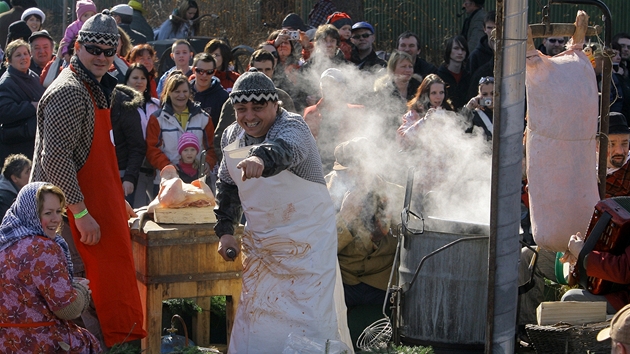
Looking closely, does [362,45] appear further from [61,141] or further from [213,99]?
[61,141]

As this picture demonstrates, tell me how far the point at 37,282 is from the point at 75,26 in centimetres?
544

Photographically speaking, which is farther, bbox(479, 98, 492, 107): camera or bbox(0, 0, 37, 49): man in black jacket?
bbox(0, 0, 37, 49): man in black jacket

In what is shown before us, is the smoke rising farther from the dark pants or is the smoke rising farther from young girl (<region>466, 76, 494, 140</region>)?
the dark pants

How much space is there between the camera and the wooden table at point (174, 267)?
507 cm

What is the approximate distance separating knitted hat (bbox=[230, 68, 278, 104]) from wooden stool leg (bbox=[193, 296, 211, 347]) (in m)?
2.39

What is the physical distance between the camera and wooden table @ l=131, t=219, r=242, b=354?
5.07 metres

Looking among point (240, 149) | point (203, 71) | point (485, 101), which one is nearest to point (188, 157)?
point (203, 71)

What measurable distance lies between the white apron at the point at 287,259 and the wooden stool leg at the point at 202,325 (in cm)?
182

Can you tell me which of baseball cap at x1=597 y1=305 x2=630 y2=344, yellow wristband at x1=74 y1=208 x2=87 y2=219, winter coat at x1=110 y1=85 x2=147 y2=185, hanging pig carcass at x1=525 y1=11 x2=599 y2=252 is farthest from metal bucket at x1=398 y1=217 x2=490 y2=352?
winter coat at x1=110 y1=85 x2=147 y2=185

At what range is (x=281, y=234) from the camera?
14.1 ft

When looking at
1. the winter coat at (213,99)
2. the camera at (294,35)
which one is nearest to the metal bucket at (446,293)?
the winter coat at (213,99)

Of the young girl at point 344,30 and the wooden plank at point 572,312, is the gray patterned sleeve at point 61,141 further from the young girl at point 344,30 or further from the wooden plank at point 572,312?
the young girl at point 344,30

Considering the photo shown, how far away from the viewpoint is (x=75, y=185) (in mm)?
4574

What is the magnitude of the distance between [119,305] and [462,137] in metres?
2.95
